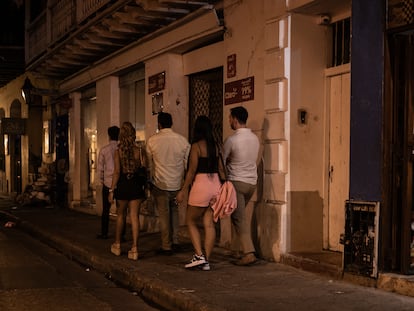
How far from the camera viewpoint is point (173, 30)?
1077 centimetres

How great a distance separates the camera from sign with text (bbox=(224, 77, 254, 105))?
8.47 metres

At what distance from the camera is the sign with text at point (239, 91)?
8.47 metres

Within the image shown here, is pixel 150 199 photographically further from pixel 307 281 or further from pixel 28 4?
A: pixel 28 4

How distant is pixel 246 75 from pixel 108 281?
3.37m

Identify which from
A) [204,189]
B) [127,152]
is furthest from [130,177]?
[204,189]

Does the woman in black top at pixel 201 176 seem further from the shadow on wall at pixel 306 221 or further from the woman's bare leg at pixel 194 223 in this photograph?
the shadow on wall at pixel 306 221

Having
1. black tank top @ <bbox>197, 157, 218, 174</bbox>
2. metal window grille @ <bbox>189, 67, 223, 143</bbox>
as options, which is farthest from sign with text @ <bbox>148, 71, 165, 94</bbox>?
black tank top @ <bbox>197, 157, 218, 174</bbox>

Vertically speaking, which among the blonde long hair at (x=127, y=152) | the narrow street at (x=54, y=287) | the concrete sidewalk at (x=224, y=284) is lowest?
the narrow street at (x=54, y=287)

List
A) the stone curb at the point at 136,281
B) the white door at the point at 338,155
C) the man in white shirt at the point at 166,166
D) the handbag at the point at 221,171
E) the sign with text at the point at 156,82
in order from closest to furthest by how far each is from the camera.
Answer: the stone curb at the point at 136,281 → the handbag at the point at 221,171 → the white door at the point at 338,155 → the man in white shirt at the point at 166,166 → the sign with text at the point at 156,82

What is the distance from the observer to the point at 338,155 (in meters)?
7.93

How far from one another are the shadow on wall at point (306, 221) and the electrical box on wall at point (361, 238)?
3.88 feet

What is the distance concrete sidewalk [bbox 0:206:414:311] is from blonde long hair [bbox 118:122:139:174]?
4.14 ft

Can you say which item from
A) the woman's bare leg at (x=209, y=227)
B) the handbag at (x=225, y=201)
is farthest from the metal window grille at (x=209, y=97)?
the handbag at (x=225, y=201)

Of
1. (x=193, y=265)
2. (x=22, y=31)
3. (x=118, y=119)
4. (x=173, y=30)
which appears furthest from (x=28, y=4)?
(x=193, y=265)
